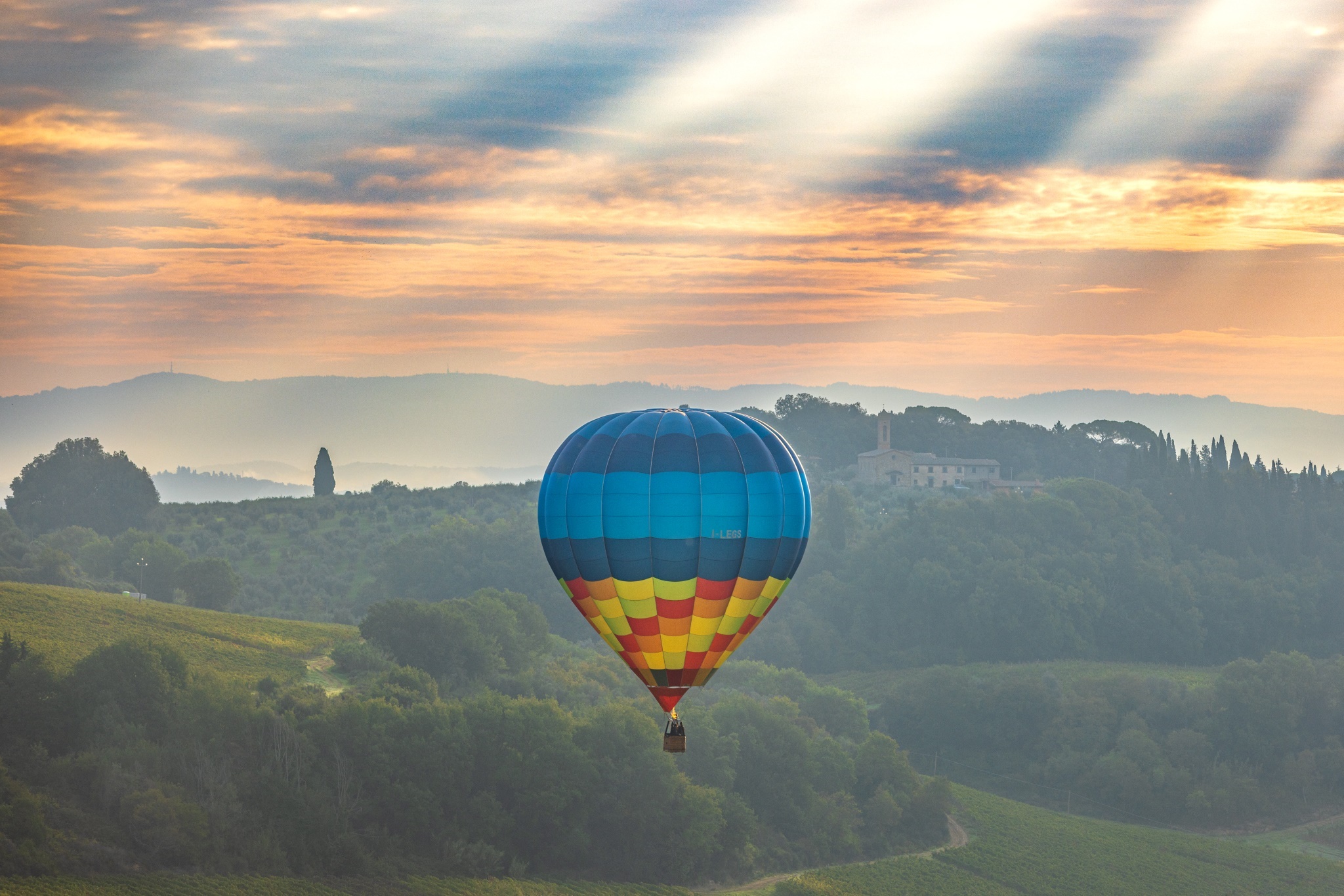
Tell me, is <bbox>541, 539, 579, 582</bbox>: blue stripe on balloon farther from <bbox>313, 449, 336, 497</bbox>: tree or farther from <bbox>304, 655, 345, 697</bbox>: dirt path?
<bbox>313, 449, 336, 497</bbox>: tree

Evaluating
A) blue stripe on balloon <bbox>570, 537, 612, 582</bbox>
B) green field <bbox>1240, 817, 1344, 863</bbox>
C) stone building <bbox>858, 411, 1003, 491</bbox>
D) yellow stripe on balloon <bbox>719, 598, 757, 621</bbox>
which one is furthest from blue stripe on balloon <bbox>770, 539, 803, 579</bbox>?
stone building <bbox>858, 411, 1003, 491</bbox>

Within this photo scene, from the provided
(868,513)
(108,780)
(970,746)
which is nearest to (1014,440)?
(868,513)

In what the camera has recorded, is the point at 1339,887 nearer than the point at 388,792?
No

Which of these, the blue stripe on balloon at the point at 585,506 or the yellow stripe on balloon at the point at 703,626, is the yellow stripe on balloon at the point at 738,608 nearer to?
the yellow stripe on balloon at the point at 703,626

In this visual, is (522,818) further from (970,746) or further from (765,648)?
(765,648)

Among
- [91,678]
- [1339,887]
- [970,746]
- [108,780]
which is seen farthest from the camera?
[970,746]

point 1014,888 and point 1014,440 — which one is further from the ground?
point 1014,440
